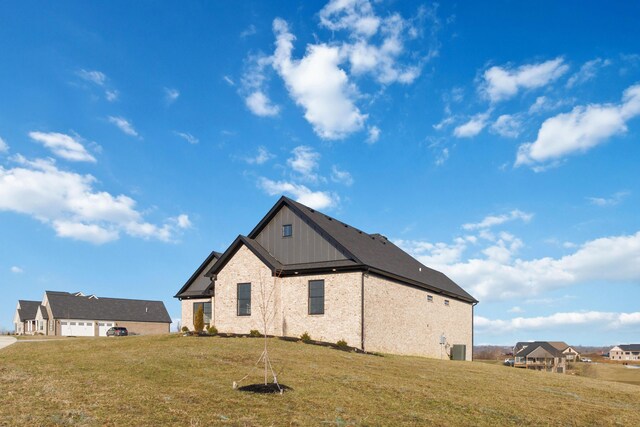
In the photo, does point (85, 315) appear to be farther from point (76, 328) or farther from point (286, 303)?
point (286, 303)

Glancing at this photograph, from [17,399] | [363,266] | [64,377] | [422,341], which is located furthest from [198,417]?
[422,341]

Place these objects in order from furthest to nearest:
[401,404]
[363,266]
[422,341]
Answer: [422,341]
[363,266]
[401,404]

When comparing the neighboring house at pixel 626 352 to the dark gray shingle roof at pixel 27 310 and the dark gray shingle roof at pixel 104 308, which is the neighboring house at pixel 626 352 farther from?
the dark gray shingle roof at pixel 27 310

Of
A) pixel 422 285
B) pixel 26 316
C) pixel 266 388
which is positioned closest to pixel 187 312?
pixel 422 285

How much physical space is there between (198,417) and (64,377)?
6.77 meters

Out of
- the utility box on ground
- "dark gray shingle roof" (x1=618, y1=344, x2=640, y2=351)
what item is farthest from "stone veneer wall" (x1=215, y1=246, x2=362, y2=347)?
"dark gray shingle roof" (x1=618, y1=344, x2=640, y2=351)

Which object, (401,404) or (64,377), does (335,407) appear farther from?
(64,377)

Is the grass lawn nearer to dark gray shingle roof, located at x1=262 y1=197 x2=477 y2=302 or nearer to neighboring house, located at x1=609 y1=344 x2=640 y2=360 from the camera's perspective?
dark gray shingle roof, located at x1=262 y1=197 x2=477 y2=302

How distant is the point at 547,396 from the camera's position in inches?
706

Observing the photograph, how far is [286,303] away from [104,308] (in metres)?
58.1

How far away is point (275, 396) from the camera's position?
43.3 feet

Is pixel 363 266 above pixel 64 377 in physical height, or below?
above

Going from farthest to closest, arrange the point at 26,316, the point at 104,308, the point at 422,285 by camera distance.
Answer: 1. the point at 26,316
2. the point at 104,308
3. the point at 422,285

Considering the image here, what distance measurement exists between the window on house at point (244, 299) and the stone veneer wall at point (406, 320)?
7321 millimetres
